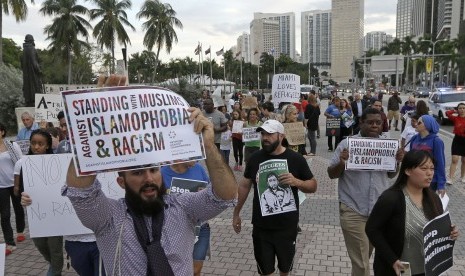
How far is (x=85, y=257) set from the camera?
3652 millimetres

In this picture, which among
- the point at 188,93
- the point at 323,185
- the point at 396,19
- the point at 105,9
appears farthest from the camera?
the point at 396,19

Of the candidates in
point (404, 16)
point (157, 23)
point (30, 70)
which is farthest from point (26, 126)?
point (404, 16)

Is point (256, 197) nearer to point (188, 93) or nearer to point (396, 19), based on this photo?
point (188, 93)

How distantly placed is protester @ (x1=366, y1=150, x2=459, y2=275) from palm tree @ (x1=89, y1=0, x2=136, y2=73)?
44.5 m

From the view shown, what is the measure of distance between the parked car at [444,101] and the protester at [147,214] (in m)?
22.7

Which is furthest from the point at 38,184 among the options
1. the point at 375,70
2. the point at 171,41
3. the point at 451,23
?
the point at 451,23

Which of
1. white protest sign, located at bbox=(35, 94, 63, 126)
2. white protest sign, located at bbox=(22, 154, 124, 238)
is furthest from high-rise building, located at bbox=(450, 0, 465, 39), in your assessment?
white protest sign, located at bbox=(22, 154, 124, 238)

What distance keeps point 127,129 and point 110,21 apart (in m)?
46.9

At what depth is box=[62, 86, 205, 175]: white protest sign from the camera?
6.66 feet

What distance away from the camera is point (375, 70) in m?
34.5

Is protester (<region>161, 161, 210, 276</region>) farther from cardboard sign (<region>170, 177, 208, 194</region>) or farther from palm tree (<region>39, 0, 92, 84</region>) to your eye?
palm tree (<region>39, 0, 92, 84</region>)

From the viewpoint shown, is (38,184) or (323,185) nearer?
(38,184)

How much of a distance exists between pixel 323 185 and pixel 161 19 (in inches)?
1718

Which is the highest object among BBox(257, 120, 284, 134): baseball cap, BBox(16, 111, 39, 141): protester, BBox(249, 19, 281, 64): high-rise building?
BBox(249, 19, 281, 64): high-rise building
